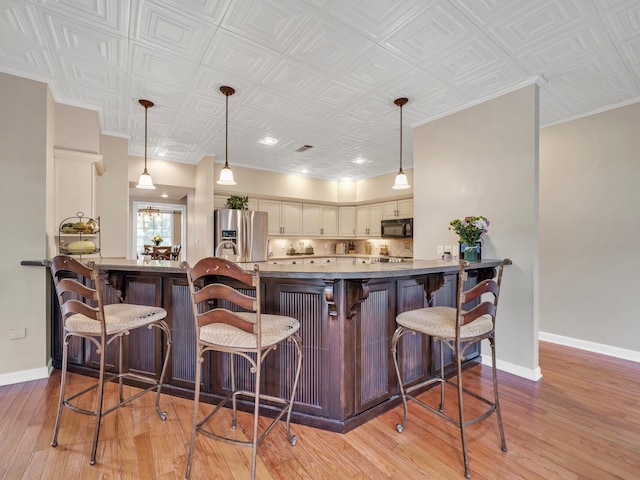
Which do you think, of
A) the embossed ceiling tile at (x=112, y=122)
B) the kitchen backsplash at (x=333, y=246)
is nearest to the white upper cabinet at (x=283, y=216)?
the kitchen backsplash at (x=333, y=246)

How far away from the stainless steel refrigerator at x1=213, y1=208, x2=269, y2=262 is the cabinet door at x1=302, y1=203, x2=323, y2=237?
4.08 ft

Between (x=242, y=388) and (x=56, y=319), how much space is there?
210cm

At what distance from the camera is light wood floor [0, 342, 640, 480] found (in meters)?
1.58

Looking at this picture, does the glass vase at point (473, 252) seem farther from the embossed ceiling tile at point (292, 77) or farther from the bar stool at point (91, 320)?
the bar stool at point (91, 320)

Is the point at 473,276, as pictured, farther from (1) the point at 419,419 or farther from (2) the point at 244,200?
(2) the point at 244,200

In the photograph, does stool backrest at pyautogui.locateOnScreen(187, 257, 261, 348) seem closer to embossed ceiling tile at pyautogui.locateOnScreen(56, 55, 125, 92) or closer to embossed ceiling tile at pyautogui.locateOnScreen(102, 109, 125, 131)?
embossed ceiling tile at pyautogui.locateOnScreen(56, 55, 125, 92)

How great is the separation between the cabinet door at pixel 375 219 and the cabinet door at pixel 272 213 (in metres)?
1.97

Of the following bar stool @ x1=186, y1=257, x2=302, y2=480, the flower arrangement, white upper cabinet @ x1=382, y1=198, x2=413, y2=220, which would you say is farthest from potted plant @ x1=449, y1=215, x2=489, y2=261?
white upper cabinet @ x1=382, y1=198, x2=413, y2=220

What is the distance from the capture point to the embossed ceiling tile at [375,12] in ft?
6.25

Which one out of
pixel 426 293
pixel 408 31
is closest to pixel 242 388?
pixel 426 293

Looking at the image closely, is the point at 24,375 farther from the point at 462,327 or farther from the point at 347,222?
the point at 347,222

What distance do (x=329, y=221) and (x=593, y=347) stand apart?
15.9 feet

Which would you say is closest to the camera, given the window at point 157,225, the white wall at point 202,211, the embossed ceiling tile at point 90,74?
the embossed ceiling tile at point 90,74

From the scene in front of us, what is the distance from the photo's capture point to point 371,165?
18.8ft
